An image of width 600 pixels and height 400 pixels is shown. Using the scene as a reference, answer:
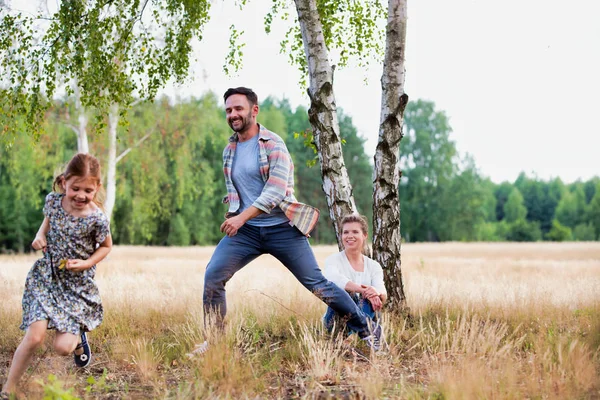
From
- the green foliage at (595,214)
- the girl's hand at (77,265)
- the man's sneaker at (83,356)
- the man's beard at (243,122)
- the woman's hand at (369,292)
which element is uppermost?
the green foliage at (595,214)

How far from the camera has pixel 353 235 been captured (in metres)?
5.63

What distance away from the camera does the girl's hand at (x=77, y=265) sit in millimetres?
4324

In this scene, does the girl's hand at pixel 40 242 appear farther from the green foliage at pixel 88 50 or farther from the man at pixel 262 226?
the green foliage at pixel 88 50

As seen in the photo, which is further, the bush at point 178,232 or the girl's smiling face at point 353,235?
the bush at point 178,232

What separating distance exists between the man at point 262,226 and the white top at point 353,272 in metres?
0.49

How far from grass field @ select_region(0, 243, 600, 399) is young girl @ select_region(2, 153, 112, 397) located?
330mm

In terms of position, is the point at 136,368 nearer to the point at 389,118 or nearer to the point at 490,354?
the point at 490,354

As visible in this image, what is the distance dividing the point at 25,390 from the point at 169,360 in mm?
1255

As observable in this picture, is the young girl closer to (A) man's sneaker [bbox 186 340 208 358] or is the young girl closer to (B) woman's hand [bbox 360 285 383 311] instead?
(A) man's sneaker [bbox 186 340 208 358]

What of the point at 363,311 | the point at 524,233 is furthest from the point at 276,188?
the point at 524,233

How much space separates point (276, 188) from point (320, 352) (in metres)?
1.26

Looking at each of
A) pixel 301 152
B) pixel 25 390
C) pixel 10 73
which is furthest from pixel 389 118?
pixel 301 152

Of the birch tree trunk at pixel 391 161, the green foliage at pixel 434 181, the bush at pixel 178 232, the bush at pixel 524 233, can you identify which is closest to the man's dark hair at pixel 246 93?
the birch tree trunk at pixel 391 161

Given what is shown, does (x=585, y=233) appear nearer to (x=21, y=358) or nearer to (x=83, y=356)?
(x=83, y=356)
